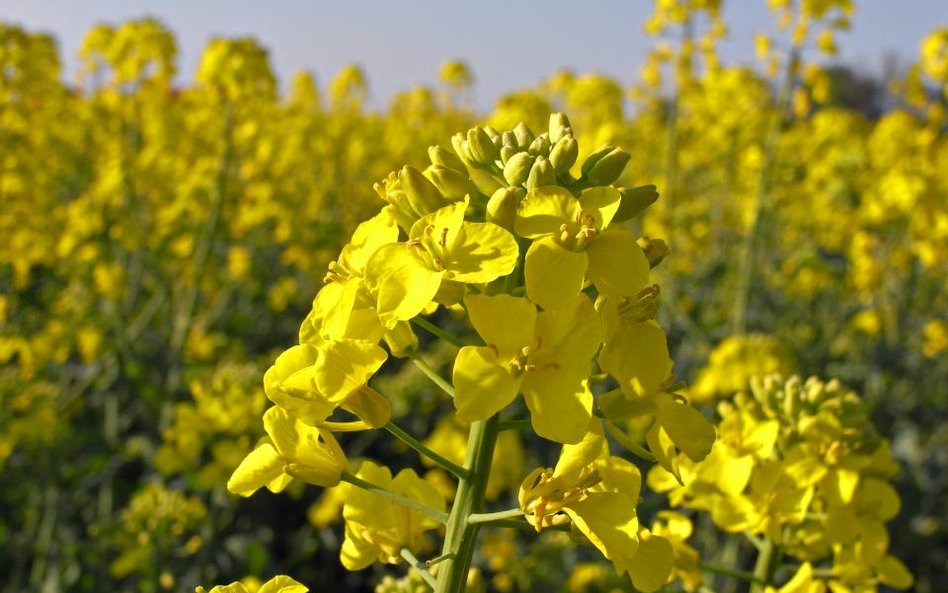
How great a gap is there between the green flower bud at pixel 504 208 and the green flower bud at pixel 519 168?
10cm

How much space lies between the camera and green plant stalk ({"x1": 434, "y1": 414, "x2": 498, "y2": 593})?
51.8 inches

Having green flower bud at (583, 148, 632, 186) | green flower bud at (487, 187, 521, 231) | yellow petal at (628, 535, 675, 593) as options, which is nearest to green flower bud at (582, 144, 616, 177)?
green flower bud at (583, 148, 632, 186)

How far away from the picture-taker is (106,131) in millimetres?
10492

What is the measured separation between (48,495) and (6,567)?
596 millimetres

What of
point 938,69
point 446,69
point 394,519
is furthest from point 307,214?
point 394,519

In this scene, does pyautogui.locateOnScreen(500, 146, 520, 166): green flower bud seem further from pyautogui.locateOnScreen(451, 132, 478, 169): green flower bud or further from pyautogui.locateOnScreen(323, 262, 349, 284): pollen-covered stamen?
pyautogui.locateOnScreen(323, 262, 349, 284): pollen-covered stamen

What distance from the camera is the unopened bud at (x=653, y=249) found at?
141cm

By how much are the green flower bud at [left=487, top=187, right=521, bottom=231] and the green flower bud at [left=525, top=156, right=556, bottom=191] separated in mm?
62

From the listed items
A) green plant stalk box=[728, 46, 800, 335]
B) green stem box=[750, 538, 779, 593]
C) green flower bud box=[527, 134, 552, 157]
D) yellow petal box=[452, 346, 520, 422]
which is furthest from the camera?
green plant stalk box=[728, 46, 800, 335]

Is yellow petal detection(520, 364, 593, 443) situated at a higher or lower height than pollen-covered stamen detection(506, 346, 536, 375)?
lower

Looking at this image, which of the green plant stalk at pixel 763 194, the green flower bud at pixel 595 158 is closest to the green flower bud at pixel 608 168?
the green flower bud at pixel 595 158

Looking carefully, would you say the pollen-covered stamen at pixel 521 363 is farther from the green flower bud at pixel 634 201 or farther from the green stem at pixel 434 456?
the green flower bud at pixel 634 201

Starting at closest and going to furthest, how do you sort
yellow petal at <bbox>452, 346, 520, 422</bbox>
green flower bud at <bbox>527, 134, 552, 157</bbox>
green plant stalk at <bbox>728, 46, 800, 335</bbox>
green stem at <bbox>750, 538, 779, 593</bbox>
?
yellow petal at <bbox>452, 346, 520, 422</bbox> → green flower bud at <bbox>527, 134, 552, 157</bbox> → green stem at <bbox>750, 538, 779, 593</bbox> → green plant stalk at <bbox>728, 46, 800, 335</bbox>

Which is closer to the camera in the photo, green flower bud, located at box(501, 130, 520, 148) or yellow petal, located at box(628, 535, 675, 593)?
yellow petal, located at box(628, 535, 675, 593)
